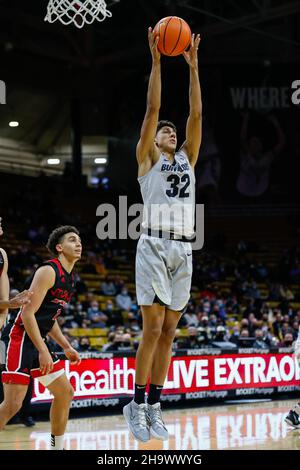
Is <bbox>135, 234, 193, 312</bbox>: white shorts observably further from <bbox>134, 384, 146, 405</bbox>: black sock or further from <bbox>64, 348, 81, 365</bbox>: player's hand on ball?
<bbox>64, 348, 81, 365</bbox>: player's hand on ball

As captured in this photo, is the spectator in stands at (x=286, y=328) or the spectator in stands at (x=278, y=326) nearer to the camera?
the spectator in stands at (x=286, y=328)

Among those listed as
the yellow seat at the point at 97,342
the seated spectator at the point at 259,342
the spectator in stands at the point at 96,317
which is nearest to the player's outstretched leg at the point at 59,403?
the yellow seat at the point at 97,342

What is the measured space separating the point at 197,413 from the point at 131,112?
17.7 meters

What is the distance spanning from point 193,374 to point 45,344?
25.4 ft

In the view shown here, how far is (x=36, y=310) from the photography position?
7.07 meters

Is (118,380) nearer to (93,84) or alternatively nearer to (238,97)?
(238,97)

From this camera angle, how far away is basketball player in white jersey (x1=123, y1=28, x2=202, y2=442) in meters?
6.11

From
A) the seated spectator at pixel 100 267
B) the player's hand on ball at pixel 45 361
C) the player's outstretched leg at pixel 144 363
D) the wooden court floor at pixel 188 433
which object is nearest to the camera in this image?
the player's outstretched leg at pixel 144 363

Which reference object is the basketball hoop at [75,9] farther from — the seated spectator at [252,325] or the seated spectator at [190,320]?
the seated spectator at [190,320]

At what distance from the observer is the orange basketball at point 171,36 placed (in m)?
6.13

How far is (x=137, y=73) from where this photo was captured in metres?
29.4

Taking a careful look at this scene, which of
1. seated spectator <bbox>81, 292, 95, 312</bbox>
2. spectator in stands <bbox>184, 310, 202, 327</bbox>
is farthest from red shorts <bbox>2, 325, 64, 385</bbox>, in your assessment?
spectator in stands <bbox>184, 310, 202, 327</bbox>

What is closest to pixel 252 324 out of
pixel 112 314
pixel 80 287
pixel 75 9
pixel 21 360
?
pixel 112 314

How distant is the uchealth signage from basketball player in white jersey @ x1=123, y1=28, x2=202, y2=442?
20.7ft
